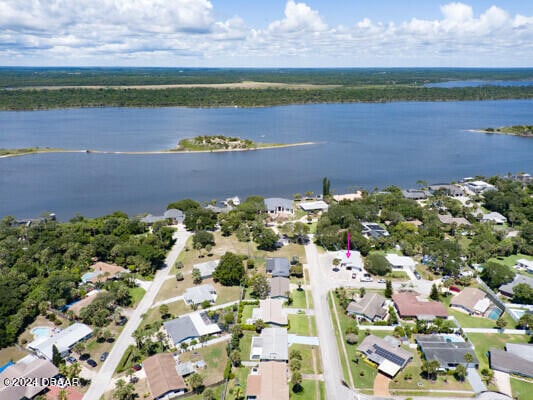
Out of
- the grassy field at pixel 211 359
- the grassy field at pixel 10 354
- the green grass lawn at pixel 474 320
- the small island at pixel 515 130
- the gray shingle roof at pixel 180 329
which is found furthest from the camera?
the small island at pixel 515 130

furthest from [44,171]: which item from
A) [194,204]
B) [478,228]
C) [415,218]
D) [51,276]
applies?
[478,228]

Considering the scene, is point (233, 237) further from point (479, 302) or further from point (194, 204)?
point (479, 302)

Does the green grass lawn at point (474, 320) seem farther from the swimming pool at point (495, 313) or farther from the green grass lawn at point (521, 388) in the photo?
the green grass lawn at point (521, 388)

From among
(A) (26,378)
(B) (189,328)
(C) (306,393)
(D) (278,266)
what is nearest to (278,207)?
(D) (278,266)

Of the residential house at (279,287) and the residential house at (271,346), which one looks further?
the residential house at (279,287)

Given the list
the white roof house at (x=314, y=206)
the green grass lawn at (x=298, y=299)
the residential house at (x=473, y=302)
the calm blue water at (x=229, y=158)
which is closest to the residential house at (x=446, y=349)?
the residential house at (x=473, y=302)

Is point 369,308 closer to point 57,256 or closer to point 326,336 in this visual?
point 326,336

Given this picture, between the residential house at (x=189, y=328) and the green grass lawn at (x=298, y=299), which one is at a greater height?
the residential house at (x=189, y=328)
